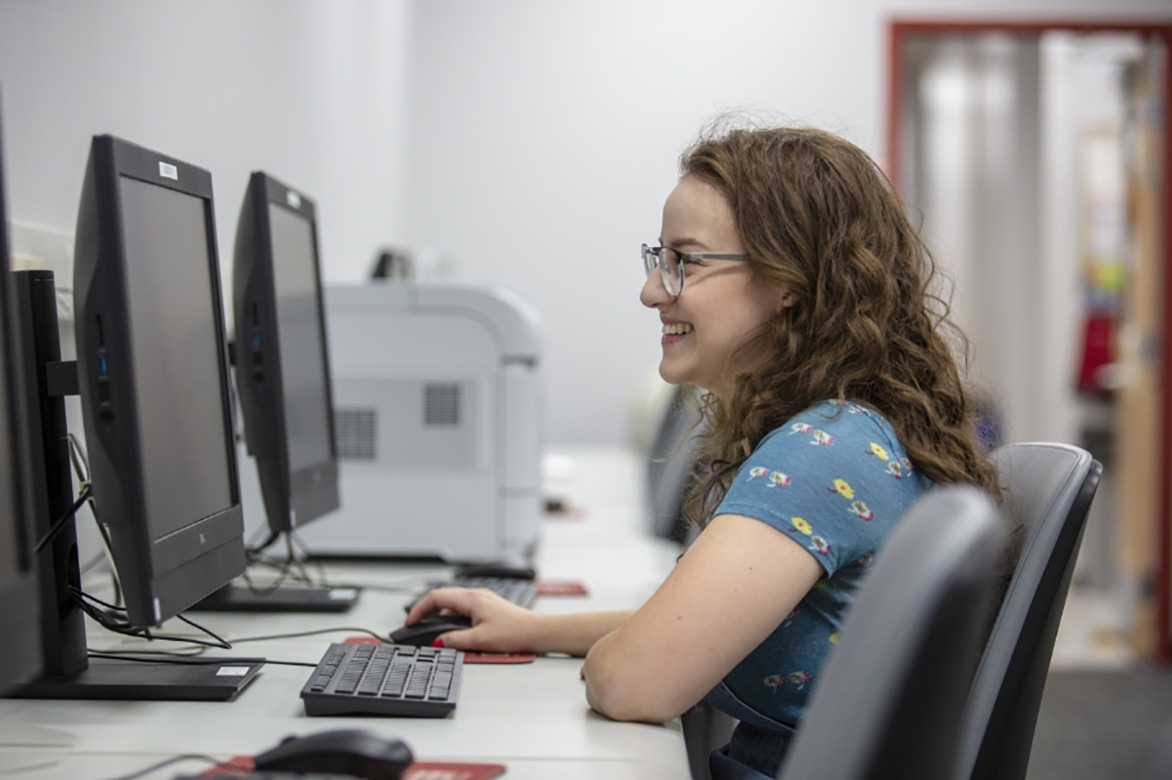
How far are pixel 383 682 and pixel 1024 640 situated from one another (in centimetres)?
59

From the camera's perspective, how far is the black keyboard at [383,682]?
982mm

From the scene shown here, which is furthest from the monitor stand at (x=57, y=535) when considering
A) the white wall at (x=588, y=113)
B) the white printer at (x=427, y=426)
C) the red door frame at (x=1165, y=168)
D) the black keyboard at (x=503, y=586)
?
the red door frame at (x=1165, y=168)

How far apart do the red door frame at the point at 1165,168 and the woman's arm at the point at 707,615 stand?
328cm

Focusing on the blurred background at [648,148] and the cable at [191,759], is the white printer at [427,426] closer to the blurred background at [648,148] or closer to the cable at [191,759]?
the blurred background at [648,148]

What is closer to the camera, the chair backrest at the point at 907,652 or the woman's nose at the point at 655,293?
the chair backrest at the point at 907,652

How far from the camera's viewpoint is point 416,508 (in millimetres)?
1911

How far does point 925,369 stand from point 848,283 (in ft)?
0.42

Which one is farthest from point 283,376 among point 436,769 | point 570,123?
point 570,123

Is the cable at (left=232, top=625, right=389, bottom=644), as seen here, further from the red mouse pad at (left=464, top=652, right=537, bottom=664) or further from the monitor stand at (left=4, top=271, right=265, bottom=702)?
the monitor stand at (left=4, top=271, right=265, bottom=702)

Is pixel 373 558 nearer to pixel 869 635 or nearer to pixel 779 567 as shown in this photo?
pixel 779 567

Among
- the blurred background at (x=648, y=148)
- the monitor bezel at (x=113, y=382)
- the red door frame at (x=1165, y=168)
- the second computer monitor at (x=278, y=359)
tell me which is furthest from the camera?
the red door frame at (x=1165, y=168)

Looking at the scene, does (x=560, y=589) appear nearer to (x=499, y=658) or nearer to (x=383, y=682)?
(x=499, y=658)

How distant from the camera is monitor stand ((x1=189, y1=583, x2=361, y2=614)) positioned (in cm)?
146

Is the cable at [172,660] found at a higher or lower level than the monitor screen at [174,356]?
lower
